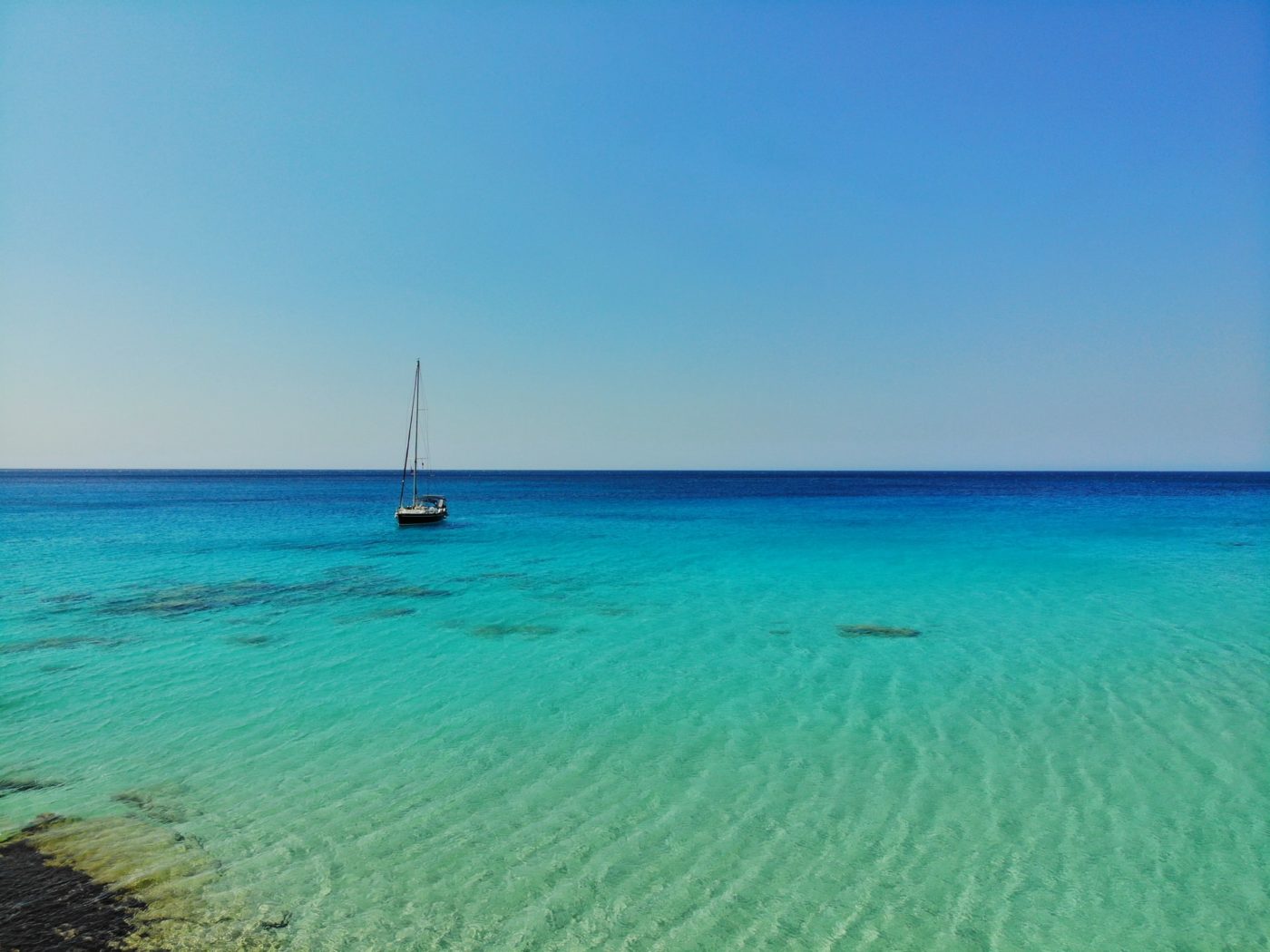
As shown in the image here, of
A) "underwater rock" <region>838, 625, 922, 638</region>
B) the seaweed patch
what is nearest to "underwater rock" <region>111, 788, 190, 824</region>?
the seaweed patch

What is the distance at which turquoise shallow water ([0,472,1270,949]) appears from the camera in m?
5.37

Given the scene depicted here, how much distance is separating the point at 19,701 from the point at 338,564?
52.2ft

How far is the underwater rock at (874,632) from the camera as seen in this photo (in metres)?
14.3

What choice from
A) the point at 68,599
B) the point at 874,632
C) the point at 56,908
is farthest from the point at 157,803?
the point at 68,599

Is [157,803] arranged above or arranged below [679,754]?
below

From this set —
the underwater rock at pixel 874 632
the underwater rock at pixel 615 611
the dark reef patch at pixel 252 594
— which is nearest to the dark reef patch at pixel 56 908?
the underwater rock at pixel 615 611

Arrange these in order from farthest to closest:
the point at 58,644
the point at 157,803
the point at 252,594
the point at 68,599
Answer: the point at 252,594
the point at 68,599
the point at 58,644
the point at 157,803

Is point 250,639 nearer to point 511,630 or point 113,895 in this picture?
point 511,630

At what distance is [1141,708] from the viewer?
9.68m

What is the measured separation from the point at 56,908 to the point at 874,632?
1358 cm

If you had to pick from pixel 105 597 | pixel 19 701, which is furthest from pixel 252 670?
pixel 105 597

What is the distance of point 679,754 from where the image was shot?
27.2 ft

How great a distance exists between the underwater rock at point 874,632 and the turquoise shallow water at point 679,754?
1.30 ft

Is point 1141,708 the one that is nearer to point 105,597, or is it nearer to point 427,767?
point 427,767
